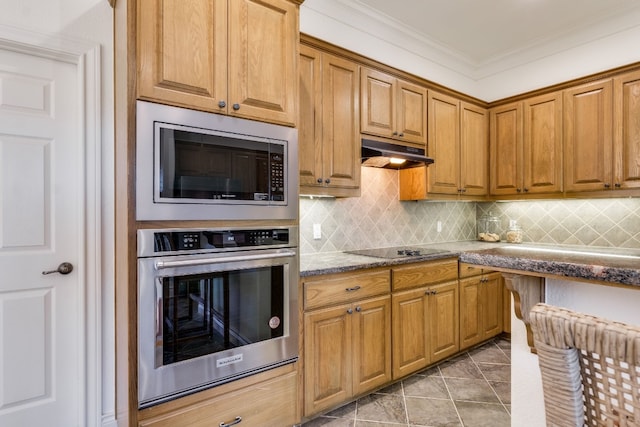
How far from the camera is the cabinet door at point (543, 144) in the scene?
10.2 ft

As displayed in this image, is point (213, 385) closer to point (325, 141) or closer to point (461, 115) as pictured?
point (325, 141)

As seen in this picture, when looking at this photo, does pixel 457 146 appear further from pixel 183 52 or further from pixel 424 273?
pixel 183 52

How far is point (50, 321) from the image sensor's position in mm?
1800

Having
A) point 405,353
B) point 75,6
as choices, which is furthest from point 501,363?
point 75,6

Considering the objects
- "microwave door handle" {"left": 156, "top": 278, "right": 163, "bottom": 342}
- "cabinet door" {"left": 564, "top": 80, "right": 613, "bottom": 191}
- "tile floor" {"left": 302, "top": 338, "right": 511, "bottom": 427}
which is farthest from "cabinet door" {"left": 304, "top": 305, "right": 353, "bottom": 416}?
"cabinet door" {"left": 564, "top": 80, "right": 613, "bottom": 191}

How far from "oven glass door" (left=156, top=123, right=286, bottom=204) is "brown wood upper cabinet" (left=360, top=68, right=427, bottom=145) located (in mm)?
1104

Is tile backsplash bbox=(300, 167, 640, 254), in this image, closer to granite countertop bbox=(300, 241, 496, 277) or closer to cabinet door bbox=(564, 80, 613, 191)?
granite countertop bbox=(300, 241, 496, 277)

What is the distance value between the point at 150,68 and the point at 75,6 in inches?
34.0

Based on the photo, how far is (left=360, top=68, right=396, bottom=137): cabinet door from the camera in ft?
8.37

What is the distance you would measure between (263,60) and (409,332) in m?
2.02

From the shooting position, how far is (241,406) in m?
1.60

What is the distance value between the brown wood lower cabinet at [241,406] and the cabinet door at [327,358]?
0.19 metres

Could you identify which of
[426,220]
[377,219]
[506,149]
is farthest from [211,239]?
[506,149]

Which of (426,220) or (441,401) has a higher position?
(426,220)
